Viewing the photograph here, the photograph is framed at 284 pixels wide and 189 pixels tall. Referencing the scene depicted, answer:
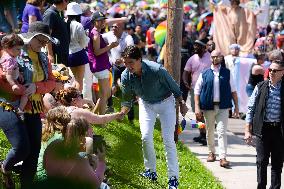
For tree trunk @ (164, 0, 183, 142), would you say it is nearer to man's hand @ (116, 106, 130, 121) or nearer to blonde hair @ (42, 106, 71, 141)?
man's hand @ (116, 106, 130, 121)

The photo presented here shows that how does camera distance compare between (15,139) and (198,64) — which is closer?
(15,139)

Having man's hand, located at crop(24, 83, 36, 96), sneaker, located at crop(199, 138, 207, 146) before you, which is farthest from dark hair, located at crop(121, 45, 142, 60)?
sneaker, located at crop(199, 138, 207, 146)

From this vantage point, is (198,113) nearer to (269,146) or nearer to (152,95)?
(152,95)

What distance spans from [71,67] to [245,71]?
244 inches

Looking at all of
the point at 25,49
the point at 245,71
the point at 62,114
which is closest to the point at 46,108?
the point at 25,49

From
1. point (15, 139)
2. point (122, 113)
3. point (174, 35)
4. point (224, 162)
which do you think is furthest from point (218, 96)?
point (15, 139)

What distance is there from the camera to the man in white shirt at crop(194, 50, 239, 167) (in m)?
9.52

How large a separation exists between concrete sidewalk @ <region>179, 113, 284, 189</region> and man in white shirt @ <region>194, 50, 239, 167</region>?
0.24 metres

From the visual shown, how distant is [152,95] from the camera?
7.44m

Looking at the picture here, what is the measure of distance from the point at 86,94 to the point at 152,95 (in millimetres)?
2219

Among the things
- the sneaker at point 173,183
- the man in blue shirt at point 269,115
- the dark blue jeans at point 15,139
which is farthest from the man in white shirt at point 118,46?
the dark blue jeans at point 15,139

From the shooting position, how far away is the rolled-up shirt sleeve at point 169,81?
7250 mm

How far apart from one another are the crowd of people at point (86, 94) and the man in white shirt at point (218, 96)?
14 mm

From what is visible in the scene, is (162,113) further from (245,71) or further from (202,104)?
(245,71)
